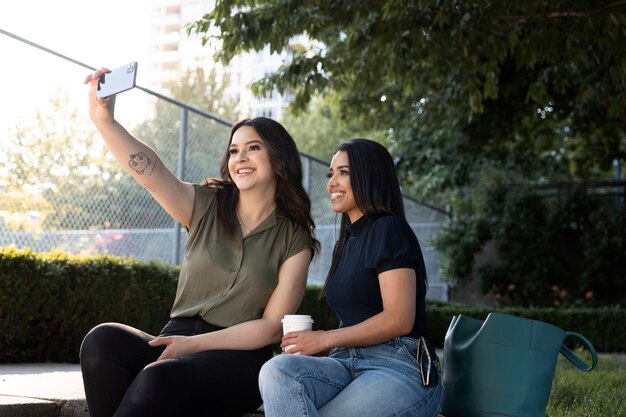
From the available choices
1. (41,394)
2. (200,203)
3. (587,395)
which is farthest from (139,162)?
(587,395)

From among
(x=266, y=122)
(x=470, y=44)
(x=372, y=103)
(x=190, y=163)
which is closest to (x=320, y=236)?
(x=372, y=103)

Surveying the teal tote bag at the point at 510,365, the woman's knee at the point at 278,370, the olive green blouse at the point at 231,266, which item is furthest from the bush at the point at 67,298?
the teal tote bag at the point at 510,365

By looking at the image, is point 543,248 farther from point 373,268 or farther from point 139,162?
point 373,268

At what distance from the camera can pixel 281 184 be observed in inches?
139

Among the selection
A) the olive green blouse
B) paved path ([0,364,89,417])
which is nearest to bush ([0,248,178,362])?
paved path ([0,364,89,417])

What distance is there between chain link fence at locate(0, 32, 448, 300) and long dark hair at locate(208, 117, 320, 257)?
3.11 metres

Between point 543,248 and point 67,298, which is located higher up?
point 543,248

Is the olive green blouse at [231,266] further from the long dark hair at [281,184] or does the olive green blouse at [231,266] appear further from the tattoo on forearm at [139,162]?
the tattoo on forearm at [139,162]

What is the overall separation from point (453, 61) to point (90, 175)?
159 inches

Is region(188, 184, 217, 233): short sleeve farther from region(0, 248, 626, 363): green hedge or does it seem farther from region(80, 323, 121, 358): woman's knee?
region(0, 248, 626, 363): green hedge

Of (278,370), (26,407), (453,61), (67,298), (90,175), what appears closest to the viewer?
(278,370)

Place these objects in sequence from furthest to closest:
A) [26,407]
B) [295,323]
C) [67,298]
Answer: [67,298]
[26,407]
[295,323]

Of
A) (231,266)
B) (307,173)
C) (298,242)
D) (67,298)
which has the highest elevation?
(307,173)

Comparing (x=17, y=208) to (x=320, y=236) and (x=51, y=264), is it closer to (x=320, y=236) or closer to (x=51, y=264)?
(x=51, y=264)
